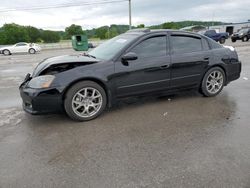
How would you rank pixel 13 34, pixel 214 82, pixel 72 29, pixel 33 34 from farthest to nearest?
1. pixel 33 34
2. pixel 72 29
3. pixel 13 34
4. pixel 214 82

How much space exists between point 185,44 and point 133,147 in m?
2.78

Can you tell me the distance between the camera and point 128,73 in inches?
171

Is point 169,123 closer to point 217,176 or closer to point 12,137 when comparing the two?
point 217,176

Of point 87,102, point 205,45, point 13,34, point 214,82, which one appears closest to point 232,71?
point 214,82

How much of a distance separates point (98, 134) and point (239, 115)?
2.50 metres

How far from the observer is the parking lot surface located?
2.52 metres

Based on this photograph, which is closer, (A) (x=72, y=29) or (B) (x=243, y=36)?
(B) (x=243, y=36)

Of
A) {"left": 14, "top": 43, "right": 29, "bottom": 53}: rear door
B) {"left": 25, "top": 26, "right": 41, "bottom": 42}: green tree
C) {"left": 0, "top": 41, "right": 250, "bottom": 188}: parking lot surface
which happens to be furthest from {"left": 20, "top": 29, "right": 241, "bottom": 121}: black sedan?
{"left": 25, "top": 26, "right": 41, "bottom": 42}: green tree

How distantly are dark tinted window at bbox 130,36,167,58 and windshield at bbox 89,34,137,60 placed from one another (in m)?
0.23

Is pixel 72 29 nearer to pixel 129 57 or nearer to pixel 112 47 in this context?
pixel 112 47

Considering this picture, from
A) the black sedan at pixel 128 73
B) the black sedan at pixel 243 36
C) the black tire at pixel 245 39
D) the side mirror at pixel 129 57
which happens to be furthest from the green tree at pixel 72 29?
the side mirror at pixel 129 57

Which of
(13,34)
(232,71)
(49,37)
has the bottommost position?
(232,71)

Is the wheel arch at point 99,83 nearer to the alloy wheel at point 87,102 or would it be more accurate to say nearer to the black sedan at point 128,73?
the black sedan at point 128,73

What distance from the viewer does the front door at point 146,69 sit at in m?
4.34
